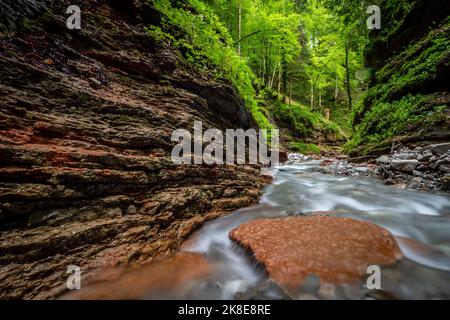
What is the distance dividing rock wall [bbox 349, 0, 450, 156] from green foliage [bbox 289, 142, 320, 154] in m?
5.24

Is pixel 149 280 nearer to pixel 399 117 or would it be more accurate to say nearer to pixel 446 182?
pixel 446 182

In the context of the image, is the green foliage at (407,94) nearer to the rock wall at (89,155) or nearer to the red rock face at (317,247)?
the red rock face at (317,247)

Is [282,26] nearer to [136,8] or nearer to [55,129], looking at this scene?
[136,8]

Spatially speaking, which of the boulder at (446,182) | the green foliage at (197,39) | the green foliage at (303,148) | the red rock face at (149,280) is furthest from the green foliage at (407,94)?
the red rock face at (149,280)

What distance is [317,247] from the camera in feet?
7.27

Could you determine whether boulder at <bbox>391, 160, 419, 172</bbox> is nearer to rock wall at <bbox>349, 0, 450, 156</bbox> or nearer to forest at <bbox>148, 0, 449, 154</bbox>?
rock wall at <bbox>349, 0, 450, 156</bbox>

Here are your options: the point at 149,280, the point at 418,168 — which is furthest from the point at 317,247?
the point at 418,168

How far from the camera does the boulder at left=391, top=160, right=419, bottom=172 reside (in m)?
5.54

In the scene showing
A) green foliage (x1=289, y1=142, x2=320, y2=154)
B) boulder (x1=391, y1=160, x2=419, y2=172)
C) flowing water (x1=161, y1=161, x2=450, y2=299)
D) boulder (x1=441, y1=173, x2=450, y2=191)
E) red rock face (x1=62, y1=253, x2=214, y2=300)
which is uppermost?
green foliage (x1=289, y1=142, x2=320, y2=154)

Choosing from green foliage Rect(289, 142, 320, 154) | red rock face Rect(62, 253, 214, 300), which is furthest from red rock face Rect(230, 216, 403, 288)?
green foliage Rect(289, 142, 320, 154)

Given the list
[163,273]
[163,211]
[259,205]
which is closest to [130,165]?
[163,211]

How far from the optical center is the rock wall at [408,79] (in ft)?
21.4

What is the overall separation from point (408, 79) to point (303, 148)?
878 centimetres

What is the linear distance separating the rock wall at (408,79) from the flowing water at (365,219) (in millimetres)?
2690
